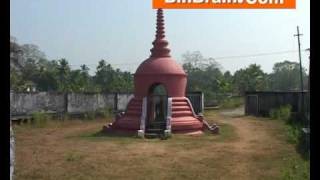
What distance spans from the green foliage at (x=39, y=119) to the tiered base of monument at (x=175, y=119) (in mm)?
3649

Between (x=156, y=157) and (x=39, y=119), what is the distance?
9.58 metres

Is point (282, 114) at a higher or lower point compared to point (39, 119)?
higher

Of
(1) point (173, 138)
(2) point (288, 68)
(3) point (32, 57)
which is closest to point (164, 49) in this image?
(1) point (173, 138)

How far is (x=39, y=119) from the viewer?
1755 centimetres

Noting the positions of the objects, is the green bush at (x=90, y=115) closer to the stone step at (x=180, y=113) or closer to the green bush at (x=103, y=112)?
the green bush at (x=103, y=112)

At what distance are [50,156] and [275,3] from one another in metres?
7.65

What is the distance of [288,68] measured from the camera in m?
52.4

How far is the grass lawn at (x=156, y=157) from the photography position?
7.55 metres

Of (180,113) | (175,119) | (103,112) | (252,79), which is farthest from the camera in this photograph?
(252,79)

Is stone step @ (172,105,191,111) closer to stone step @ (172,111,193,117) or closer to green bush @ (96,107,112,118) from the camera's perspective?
stone step @ (172,111,193,117)

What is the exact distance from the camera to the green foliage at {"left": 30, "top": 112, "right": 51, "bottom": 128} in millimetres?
17234

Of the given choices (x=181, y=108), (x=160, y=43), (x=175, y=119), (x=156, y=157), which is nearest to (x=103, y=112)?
(x=160, y=43)

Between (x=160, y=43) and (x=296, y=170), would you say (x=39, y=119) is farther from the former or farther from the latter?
(x=296, y=170)

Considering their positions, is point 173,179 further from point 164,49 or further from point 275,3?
point 164,49
